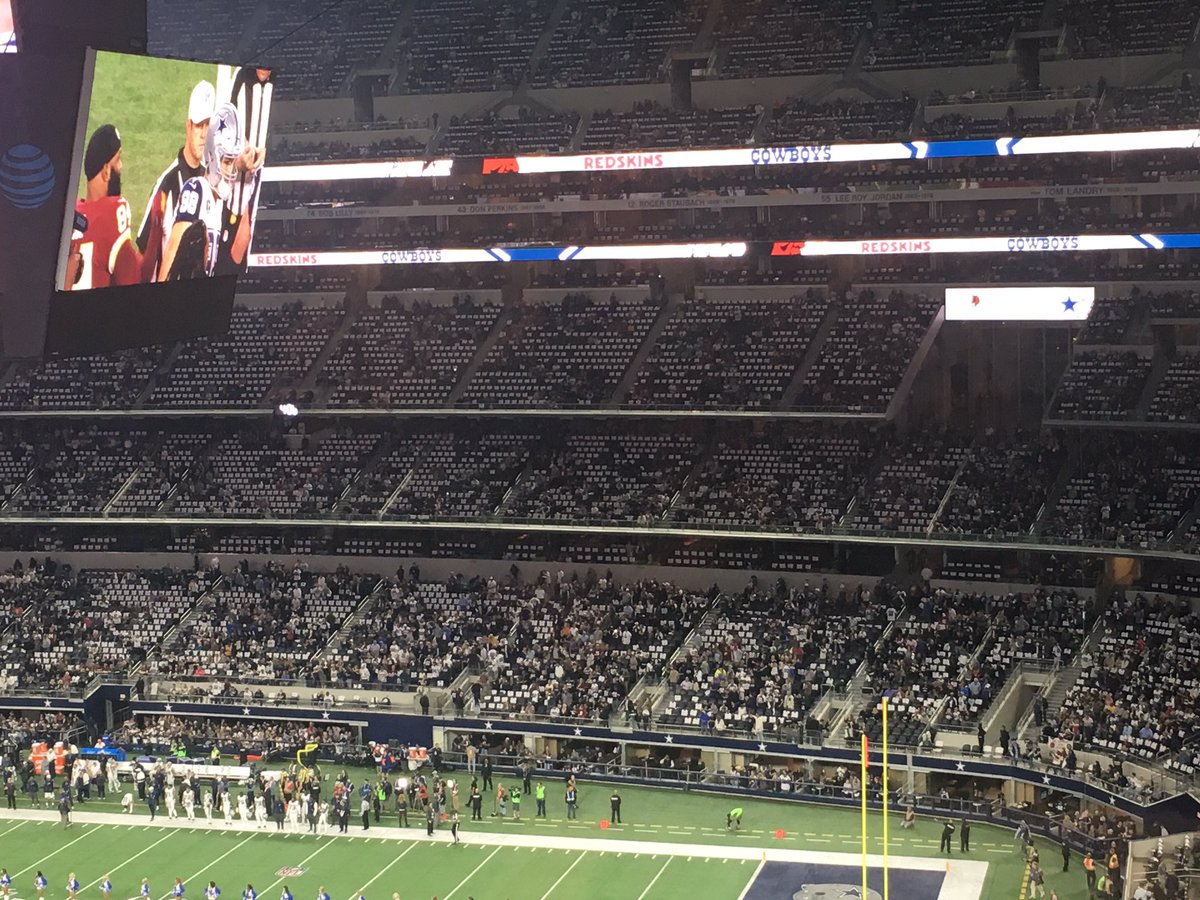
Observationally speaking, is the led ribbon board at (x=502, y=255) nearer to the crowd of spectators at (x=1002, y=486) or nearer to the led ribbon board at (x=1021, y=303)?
the led ribbon board at (x=1021, y=303)

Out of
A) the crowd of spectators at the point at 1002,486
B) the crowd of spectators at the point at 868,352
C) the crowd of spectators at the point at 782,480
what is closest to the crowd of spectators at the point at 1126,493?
the crowd of spectators at the point at 1002,486

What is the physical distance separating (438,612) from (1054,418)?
13922 millimetres

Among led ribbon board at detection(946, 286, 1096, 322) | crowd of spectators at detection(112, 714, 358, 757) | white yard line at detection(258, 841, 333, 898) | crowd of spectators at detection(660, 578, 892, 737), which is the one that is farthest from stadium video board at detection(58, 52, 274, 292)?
led ribbon board at detection(946, 286, 1096, 322)

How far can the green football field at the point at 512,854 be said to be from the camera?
30375 millimetres

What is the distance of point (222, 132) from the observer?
72.1 feet

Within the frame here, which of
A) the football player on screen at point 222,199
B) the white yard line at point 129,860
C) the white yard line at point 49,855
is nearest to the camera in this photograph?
the football player on screen at point 222,199

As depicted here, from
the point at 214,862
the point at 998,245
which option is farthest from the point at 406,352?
the point at 214,862

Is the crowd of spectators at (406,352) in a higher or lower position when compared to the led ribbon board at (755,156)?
lower

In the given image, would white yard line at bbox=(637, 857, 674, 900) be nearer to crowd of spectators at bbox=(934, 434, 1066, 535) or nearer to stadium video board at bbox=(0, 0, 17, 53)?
crowd of spectators at bbox=(934, 434, 1066, 535)

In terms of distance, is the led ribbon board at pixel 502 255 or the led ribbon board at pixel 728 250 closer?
the led ribbon board at pixel 728 250

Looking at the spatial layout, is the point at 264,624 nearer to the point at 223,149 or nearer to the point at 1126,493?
the point at 1126,493

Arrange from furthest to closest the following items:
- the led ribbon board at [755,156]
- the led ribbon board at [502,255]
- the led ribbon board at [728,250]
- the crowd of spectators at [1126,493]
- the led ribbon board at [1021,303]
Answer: the led ribbon board at [502,255], the led ribbon board at [1021,303], the led ribbon board at [728,250], the led ribbon board at [755,156], the crowd of spectators at [1126,493]

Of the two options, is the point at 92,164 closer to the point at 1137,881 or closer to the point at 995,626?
the point at 1137,881

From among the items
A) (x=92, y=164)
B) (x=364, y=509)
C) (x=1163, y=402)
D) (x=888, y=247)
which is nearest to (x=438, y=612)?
A: (x=364, y=509)
